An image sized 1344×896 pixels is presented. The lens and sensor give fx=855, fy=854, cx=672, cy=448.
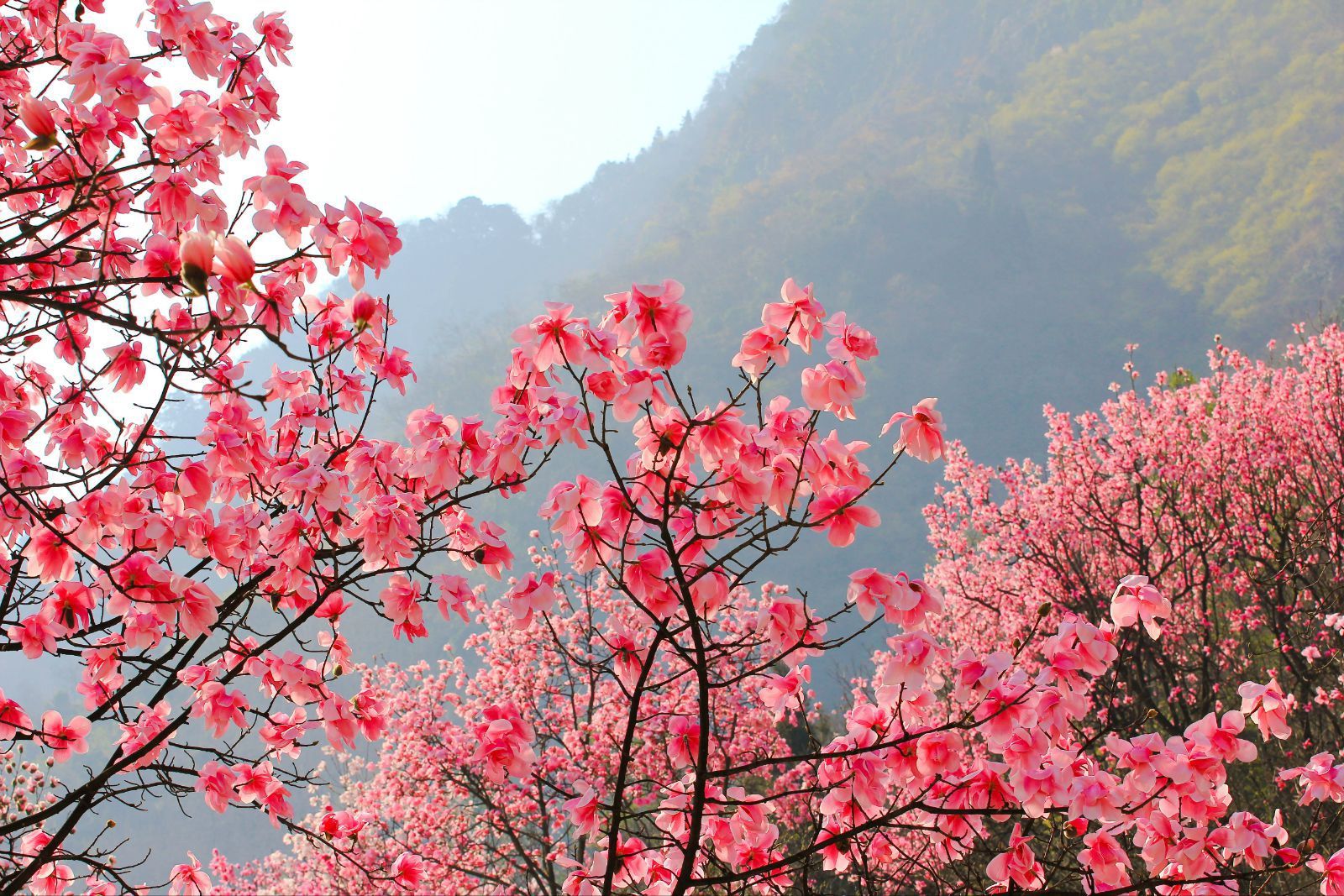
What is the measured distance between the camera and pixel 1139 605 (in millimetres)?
2148

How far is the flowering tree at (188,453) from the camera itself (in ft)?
7.19

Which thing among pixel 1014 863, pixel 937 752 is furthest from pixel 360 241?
pixel 1014 863

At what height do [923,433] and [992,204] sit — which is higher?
[992,204]

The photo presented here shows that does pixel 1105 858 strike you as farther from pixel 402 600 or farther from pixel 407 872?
pixel 407 872

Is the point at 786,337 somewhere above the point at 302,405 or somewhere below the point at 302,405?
below

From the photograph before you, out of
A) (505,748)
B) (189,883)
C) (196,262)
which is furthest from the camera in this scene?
(189,883)

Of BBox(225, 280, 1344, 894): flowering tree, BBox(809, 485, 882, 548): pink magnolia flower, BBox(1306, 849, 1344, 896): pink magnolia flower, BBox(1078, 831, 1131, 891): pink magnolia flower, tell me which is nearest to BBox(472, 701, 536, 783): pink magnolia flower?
BBox(225, 280, 1344, 894): flowering tree

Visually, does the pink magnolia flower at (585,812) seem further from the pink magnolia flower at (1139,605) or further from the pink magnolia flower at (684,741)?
the pink magnolia flower at (1139,605)

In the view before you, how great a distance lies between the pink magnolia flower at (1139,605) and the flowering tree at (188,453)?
4.87 feet

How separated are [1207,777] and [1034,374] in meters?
59.2

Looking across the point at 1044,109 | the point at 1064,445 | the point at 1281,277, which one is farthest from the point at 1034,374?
the point at 1064,445

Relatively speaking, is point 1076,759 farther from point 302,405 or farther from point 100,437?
point 100,437

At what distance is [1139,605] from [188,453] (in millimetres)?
2763

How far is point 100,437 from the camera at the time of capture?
9.29 ft
